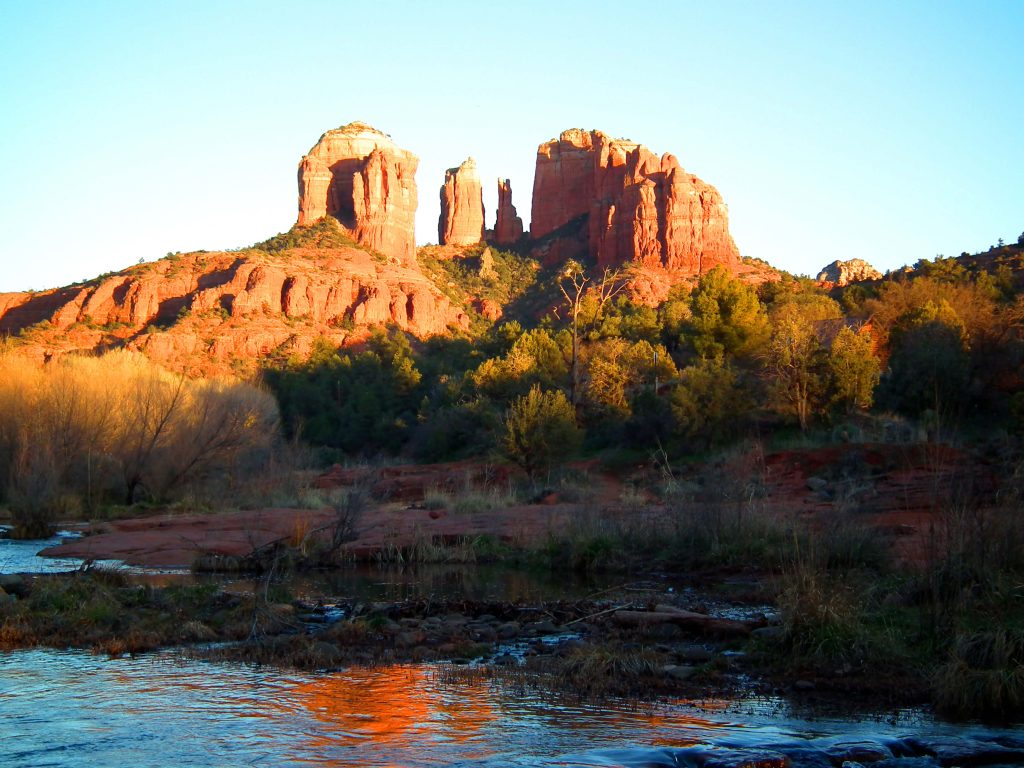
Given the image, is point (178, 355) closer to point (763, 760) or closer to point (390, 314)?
point (390, 314)

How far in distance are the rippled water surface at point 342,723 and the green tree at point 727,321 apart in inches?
1395

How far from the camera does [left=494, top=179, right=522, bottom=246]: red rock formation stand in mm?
113125

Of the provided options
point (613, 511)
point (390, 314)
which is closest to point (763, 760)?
point (613, 511)

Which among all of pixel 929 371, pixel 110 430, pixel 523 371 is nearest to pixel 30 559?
pixel 110 430

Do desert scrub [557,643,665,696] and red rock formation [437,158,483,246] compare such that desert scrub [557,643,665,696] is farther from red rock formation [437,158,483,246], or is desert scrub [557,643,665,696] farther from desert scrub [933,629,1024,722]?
red rock formation [437,158,483,246]

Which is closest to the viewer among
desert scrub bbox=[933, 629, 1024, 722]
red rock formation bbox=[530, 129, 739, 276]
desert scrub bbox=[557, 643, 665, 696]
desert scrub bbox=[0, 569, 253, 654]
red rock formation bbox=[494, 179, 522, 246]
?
desert scrub bbox=[933, 629, 1024, 722]

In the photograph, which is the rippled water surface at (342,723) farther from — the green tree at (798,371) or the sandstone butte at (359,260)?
the sandstone butte at (359,260)

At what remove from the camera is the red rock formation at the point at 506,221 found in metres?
113

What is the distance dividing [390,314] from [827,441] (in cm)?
5829

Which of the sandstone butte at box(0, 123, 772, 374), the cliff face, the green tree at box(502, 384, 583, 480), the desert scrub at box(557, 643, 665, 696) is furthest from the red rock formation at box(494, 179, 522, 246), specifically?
the desert scrub at box(557, 643, 665, 696)

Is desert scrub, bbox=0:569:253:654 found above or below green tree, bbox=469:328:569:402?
below

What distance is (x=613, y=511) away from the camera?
19594 millimetres

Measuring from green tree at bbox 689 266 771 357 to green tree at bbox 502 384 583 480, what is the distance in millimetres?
11978

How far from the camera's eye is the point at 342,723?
23.4 ft
